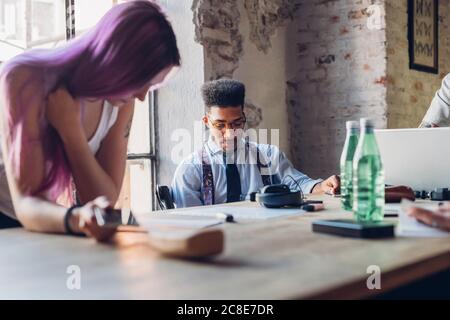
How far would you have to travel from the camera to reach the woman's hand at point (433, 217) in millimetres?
1309

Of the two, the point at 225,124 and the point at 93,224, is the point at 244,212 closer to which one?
the point at 93,224

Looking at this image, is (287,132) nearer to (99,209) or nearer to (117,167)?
(117,167)

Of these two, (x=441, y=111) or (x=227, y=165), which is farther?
(x=441, y=111)

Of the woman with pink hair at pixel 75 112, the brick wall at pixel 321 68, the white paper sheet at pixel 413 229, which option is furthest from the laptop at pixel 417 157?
the brick wall at pixel 321 68

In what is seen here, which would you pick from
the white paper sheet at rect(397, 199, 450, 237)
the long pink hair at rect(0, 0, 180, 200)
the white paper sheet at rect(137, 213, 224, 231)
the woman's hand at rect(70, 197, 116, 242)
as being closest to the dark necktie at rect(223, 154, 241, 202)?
the white paper sheet at rect(137, 213, 224, 231)

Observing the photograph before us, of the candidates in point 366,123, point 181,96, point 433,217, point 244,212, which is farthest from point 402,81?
point 433,217

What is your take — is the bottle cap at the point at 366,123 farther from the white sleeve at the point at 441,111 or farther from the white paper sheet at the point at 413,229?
the white sleeve at the point at 441,111

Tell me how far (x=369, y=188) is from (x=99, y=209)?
26.1 inches

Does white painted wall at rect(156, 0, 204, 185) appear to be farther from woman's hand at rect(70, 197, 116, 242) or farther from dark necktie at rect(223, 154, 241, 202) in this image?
woman's hand at rect(70, 197, 116, 242)

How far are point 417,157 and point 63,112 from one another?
4.52 ft

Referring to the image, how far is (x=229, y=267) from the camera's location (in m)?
0.96

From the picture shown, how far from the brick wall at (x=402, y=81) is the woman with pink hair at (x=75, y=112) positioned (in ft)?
8.81

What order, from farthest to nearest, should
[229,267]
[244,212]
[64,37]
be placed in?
[64,37], [244,212], [229,267]

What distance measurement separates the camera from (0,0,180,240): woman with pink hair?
142 centimetres
